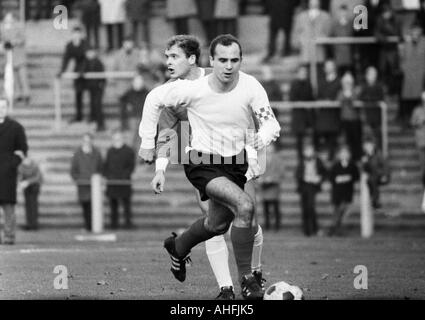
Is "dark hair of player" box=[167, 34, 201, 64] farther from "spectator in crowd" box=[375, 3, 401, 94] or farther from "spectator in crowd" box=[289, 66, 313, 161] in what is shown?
"spectator in crowd" box=[375, 3, 401, 94]

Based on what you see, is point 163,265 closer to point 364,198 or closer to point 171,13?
point 364,198

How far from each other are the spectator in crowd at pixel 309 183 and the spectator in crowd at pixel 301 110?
888 millimetres

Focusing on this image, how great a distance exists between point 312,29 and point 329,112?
5.83 feet

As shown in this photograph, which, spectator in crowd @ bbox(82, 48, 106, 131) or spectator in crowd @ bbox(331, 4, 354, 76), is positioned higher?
spectator in crowd @ bbox(331, 4, 354, 76)

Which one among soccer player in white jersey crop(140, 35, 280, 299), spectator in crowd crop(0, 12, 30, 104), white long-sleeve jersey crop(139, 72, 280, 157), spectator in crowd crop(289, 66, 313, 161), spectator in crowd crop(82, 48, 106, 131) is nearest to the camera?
soccer player in white jersey crop(140, 35, 280, 299)

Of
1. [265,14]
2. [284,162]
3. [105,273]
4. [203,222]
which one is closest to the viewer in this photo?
[203,222]

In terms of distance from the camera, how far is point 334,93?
2758 cm

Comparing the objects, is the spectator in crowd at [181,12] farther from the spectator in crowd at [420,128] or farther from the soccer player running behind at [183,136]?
the soccer player running behind at [183,136]

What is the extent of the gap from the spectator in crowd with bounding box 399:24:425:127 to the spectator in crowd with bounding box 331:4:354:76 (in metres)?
1.01

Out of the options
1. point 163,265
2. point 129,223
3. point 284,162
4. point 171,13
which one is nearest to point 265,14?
point 171,13

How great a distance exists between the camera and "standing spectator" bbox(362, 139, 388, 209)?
26.1m

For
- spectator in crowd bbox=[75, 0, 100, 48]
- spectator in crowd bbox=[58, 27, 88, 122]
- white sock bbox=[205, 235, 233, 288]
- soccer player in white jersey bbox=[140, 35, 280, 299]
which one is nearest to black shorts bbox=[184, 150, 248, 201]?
soccer player in white jersey bbox=[140, 35, 280, 299]

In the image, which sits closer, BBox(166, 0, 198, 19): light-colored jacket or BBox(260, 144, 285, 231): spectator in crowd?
BBox(260, 144, 285, 231): spectator in crowd

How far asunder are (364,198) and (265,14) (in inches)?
312
